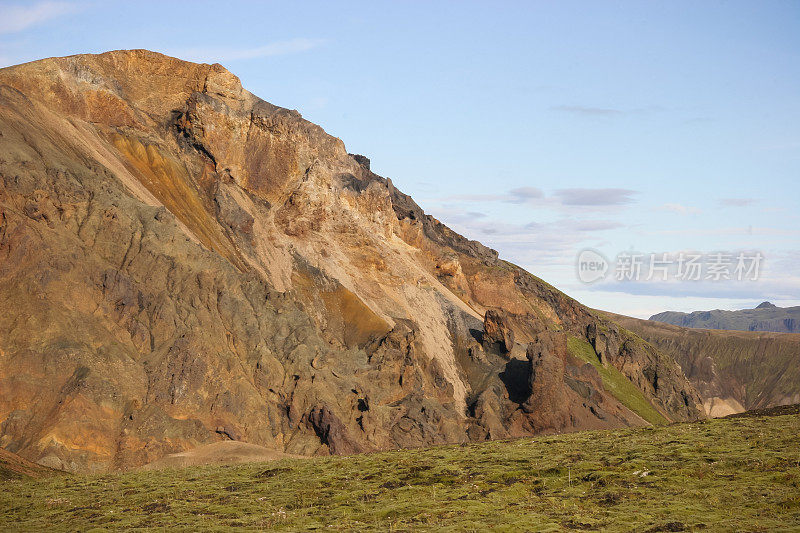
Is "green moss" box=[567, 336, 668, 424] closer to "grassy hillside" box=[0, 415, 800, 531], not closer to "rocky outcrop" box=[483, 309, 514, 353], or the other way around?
"rocky outcrop" box=[483, 309, 514, 353]

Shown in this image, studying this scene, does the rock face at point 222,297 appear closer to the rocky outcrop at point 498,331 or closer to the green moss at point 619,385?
the rocky outcrop at point 498,331

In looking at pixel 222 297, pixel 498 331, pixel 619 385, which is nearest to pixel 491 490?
pixel 222 297

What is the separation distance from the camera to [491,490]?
34531 mm

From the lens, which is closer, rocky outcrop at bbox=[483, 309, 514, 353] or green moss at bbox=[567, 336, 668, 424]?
rocky outcrop at bbox=[483, 309, 514, 353]

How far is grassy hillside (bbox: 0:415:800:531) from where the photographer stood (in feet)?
94.4

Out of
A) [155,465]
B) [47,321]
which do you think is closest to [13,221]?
[47,321]

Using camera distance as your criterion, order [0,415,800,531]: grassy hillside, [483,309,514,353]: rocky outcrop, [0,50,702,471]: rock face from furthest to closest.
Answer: [483,309,514,353]: rocky outcrop < [0,50,702,471]: rock face < [0,415,800,531]: grassy hillside

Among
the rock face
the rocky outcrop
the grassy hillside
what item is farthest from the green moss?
the grassy hillside

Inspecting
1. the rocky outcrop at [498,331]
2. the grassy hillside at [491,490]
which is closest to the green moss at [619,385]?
the rocky outcrop at [498,331]

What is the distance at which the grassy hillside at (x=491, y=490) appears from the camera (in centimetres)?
2877

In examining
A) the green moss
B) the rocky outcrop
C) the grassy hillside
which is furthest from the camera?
the green moss

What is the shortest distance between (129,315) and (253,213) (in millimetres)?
48166

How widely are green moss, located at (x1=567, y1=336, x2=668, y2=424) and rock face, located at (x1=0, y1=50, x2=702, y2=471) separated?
3385mm

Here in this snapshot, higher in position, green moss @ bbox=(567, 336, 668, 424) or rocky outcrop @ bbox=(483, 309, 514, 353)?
rocky outcrop @ bbox=(483, 309, 514, 353)
